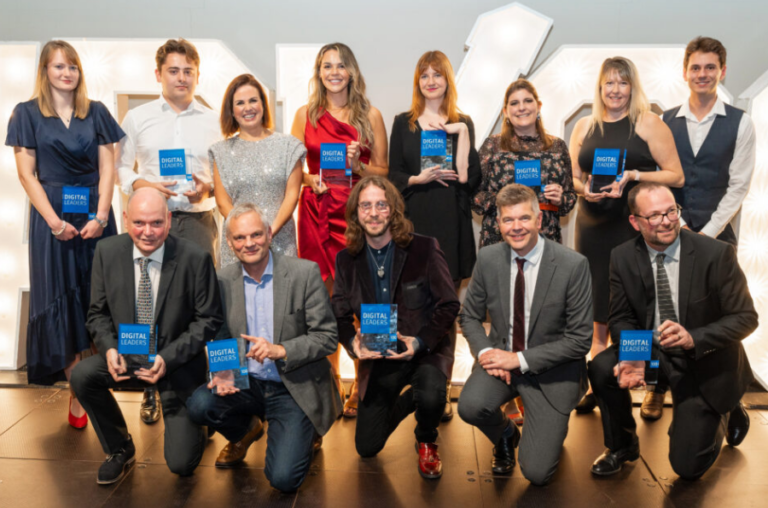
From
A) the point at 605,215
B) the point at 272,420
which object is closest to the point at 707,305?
the point at 605,215

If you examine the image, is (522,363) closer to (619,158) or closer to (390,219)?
(390,219)

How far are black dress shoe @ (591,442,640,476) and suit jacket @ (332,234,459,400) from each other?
0.84 metres

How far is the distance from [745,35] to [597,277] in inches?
88.0

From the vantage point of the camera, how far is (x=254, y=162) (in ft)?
12.4

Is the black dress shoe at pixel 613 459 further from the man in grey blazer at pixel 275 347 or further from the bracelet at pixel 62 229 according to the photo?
the bracelet at pixel 62 229

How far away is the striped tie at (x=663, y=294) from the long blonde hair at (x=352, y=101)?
5.64ft

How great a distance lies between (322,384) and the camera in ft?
10.8

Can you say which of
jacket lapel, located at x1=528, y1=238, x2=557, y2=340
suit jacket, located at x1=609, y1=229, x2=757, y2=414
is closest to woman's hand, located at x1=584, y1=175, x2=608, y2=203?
suit jacket, located at x1=609, y1=229, x2=757, y2=414

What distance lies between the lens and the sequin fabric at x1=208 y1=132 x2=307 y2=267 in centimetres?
379

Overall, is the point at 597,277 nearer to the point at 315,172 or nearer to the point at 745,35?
the point at 315,172

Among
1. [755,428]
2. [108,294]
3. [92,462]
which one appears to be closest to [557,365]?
[755,428]

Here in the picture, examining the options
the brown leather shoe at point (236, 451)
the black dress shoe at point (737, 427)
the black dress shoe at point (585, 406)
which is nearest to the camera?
the brown leather shoe at point (236, 451)

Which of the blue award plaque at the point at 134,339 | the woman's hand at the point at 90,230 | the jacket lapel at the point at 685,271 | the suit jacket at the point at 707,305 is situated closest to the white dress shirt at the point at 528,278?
the suit jacket at the point at 707,305

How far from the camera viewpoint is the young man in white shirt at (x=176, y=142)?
13.0 ft
